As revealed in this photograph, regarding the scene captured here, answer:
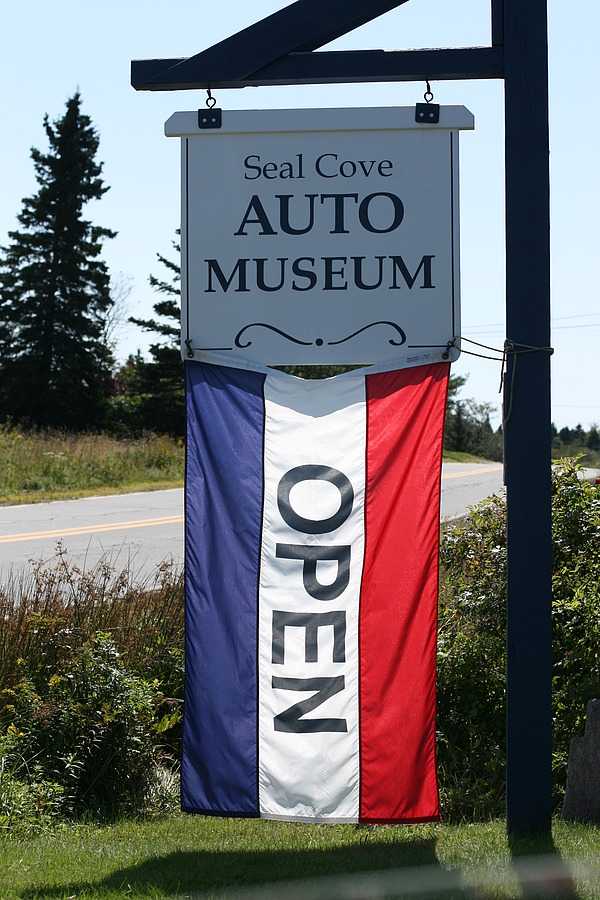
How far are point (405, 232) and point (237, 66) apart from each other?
42.1 inches

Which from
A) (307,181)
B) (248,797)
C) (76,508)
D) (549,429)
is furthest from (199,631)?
(76,508)

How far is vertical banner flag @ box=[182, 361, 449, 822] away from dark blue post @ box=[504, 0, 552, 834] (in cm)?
34

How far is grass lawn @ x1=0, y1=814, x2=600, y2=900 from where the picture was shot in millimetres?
3510

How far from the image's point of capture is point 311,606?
13.2 feet

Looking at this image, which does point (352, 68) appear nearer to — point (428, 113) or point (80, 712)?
point (428, 113)

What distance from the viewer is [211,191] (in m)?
4.35

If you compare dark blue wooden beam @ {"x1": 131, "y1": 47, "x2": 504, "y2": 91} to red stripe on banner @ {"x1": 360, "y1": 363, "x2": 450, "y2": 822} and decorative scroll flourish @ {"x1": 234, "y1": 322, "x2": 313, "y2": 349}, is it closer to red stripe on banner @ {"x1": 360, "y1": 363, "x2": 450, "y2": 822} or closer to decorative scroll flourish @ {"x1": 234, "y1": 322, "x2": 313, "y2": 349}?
decorative scroll flourish @ {"x1": 234, "y1": 322, "x2": 313, "y2": 349}

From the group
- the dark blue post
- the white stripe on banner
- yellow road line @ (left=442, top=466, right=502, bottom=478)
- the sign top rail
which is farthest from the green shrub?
yellow road line @ (left=442, top=466, right=502, bottom=478)

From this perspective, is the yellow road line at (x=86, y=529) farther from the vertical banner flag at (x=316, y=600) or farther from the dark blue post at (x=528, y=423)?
the dark blue post at (x=528, y=423)

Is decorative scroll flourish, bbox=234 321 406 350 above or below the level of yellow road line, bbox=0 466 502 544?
above

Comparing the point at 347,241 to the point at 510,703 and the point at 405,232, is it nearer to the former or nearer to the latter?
the point at 405,232

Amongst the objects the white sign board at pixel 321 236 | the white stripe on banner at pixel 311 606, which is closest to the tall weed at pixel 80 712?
the white stripe on banner at pixel 311 606

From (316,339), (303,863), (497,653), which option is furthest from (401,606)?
(497,653)

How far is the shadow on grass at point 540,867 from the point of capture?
348cm
